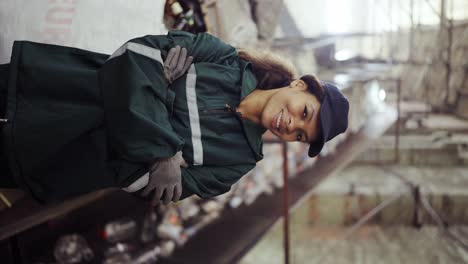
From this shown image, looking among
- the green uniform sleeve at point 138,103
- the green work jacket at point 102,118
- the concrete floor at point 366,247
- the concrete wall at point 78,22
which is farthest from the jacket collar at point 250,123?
the concrete floor at point 366,247

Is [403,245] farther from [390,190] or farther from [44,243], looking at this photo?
[44,243]

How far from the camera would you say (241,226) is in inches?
119

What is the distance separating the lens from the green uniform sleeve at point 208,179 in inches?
54.6

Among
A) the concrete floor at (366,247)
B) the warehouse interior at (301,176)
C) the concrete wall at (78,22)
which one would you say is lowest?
the concrete floor at (366,247)

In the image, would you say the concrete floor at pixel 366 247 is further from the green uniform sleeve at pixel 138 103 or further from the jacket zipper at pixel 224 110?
the green uniform sleeve at pixel 138 103

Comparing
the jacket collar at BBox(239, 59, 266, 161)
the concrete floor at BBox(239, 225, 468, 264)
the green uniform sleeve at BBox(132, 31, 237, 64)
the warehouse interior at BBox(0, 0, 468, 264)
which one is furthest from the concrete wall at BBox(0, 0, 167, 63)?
the concrete floor at BBox(239, 225, 468, 264)

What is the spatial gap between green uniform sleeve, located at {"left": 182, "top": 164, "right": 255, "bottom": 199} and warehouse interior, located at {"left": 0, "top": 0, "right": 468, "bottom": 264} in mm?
750

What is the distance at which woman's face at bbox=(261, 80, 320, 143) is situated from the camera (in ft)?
4.72

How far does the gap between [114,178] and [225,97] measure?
497 millimetres

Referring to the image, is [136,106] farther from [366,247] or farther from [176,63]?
[366,247]

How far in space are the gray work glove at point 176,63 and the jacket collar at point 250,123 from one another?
0.24 metres

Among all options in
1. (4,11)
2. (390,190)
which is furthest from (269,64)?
(390,190)

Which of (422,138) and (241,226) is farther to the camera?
(422,138)

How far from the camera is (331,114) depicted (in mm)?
1451
